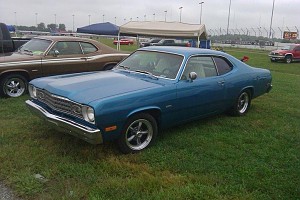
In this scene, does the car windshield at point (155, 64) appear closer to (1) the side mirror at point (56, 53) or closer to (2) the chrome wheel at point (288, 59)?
(1) the side mirror at point (56, 53)

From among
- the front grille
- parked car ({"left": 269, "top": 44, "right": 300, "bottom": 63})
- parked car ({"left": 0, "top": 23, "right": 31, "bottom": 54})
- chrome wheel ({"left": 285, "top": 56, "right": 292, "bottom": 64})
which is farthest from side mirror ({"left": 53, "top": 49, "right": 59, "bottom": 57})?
chrome wheel ({"left": 285, "top": 56, "right": 292, "bottom": 64})

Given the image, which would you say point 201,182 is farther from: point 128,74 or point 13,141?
point 13,141

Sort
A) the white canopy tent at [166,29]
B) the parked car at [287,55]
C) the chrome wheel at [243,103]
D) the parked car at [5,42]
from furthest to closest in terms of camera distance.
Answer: the parked car at [287,55] < the white canopy tent at [166,29] < the parked car at [5,42] < the chrome wheel at [243,103]

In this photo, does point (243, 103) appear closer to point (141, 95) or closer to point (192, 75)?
point (192, 75)

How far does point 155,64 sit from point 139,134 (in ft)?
4.49

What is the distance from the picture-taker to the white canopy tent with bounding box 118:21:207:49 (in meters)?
18.2

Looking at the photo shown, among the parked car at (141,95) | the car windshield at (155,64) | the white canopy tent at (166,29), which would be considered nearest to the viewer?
the parked car at (141,95)

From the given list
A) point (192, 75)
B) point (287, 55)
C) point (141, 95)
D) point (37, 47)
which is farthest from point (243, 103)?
point (287, 55)

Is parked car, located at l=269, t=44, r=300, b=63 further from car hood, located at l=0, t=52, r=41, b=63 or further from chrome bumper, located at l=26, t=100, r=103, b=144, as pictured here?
→ chrome bumper, located at l=26, t=100, r=103, b=144

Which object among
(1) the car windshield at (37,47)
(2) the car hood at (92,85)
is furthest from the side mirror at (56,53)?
(2) the car hood at (92,85)

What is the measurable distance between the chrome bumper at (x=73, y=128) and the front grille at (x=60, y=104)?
4.2 inches

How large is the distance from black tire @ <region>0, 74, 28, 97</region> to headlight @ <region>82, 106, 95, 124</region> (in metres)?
4.12

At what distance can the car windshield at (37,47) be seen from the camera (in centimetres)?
765

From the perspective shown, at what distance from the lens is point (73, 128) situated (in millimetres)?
3848
